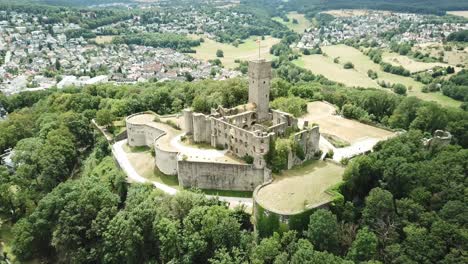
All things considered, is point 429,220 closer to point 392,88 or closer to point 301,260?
point 301,260

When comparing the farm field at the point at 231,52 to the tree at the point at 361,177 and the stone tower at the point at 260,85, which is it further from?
the tree at the point at 361,177

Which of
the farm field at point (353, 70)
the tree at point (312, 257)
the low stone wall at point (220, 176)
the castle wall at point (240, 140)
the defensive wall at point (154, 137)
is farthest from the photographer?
the farm field at point (353, 70)

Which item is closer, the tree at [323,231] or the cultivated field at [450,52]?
the tree at [323,231]

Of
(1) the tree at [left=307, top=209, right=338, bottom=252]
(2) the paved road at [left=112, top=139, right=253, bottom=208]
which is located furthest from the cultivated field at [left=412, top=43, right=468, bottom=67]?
(1) the tree at [left=307, top=209, right=338, bottom=252]

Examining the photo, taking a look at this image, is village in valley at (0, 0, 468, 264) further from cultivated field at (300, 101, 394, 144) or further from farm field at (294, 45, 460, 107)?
farm field at (294, 45, 460, 107)

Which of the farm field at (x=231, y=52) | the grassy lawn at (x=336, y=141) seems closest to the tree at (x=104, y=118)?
the grassy lawn at (x=336, y=141)

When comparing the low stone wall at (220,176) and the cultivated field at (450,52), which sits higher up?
the low stone wall at (220,176)

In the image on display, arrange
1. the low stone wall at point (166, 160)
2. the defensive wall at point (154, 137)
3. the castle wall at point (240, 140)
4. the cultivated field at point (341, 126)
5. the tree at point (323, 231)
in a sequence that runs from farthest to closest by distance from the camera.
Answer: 1. the cultivated field at point (341, 126)
2. the defensive wall at point (154, 137)
3. the low stone wall at point (166, 160)
4. the castle wall at point (240, 140)
5. the tree at point (323, 231)

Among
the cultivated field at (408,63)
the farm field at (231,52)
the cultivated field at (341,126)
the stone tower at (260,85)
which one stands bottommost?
the farm field at (231,52)
